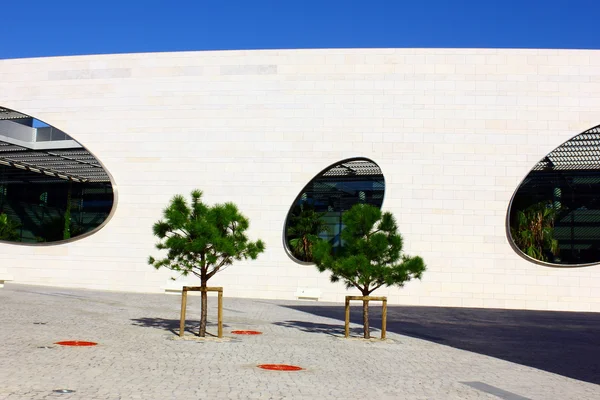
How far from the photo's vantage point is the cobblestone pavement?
7578mm

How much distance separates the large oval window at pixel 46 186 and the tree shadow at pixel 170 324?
10.2 meters

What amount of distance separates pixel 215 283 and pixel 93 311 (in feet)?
26.8

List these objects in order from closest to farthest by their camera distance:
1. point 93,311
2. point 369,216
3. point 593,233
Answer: point 369,216, point 93,311, point 593,233

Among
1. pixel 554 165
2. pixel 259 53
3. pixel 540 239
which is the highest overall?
pixel 259 53

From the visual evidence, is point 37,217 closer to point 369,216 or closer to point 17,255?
point 17,255

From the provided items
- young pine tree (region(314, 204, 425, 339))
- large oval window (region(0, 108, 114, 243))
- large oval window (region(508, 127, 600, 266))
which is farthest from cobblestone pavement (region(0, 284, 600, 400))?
large oval window (region(508, 127, 600, 266))

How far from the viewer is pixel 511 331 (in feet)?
52.6

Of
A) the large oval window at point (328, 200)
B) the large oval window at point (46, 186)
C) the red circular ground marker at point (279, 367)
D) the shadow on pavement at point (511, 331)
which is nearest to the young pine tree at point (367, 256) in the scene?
the shadow on pavement at point (511, 331)

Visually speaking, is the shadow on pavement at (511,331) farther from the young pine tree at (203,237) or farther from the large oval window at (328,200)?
the young pine tree at (203,237)

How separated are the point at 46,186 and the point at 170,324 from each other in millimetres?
12316

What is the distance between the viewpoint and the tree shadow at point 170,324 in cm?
1352

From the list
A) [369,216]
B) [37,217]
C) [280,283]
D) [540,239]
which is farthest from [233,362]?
[37,217]

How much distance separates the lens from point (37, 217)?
24.7 metres

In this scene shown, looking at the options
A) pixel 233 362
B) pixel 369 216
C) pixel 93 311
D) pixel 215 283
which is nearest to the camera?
pixel 233 362
